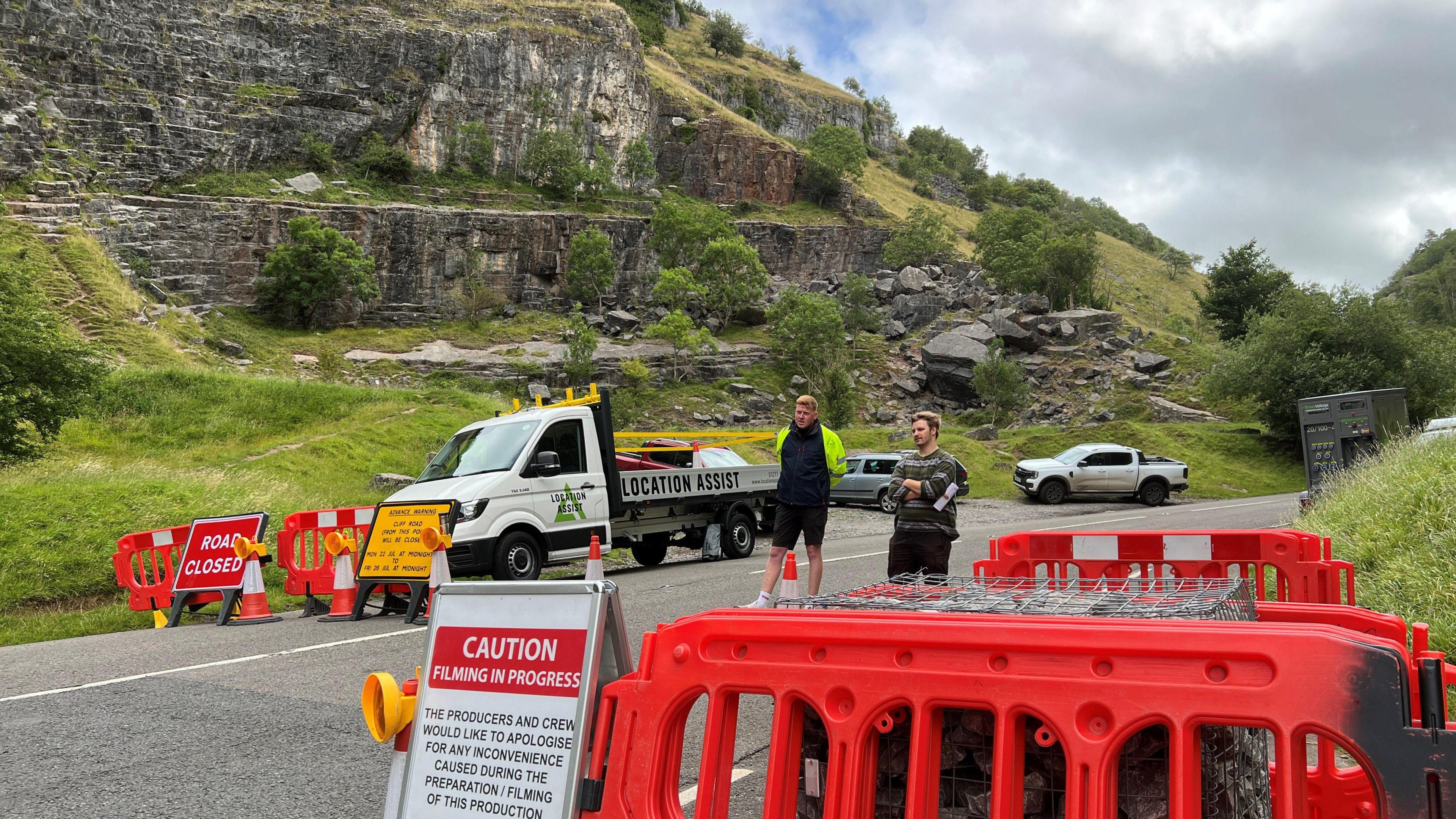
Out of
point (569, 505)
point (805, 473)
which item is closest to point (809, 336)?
point (569, 505)

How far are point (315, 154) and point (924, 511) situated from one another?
66.8m

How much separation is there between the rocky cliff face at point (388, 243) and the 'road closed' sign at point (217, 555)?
143 ft

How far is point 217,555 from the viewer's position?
10.4 m

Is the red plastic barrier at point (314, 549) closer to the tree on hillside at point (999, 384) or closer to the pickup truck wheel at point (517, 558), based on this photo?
the pickup truck wheel at point (517, 558)

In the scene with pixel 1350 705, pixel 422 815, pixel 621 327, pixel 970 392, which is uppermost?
pixel 621 327

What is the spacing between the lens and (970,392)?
2162 inches

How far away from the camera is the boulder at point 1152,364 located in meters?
51.3

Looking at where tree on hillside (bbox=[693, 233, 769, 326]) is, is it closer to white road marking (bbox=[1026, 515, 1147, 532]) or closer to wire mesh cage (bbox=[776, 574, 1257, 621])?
white road marking (bbox=[1026, 515, 1147, 532])

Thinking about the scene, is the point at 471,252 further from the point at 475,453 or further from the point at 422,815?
the point at 422,815

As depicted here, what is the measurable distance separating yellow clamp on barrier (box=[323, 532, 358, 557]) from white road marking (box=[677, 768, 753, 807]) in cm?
685

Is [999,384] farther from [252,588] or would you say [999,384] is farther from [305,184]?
[305,184]

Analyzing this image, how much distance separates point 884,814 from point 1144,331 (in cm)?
6214

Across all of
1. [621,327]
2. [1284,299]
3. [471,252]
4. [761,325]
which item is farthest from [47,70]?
[1284,299]

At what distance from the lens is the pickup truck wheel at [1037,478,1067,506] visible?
26953 millimetres
